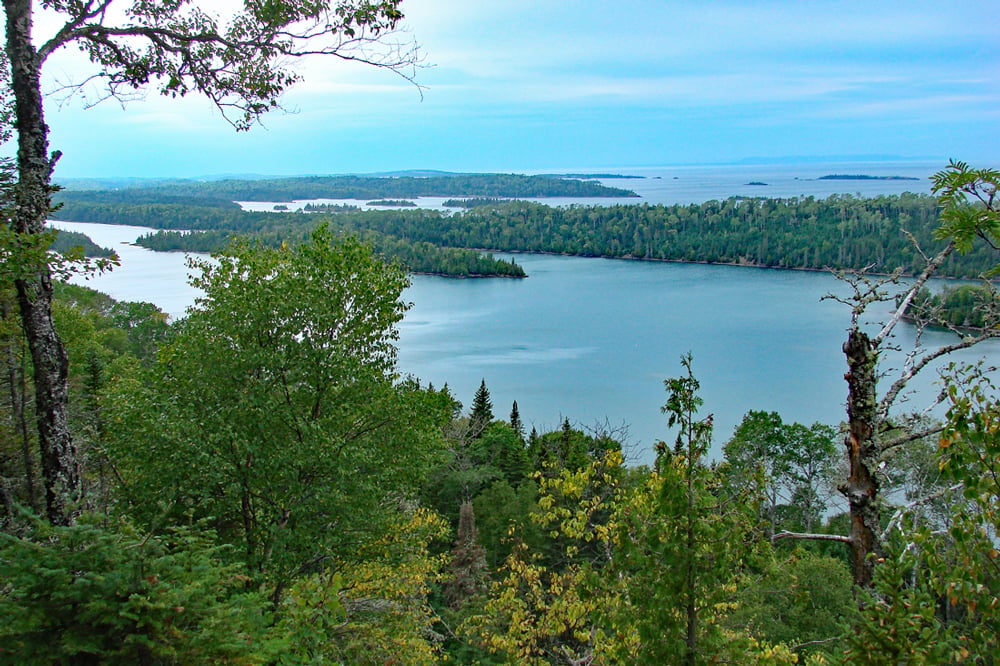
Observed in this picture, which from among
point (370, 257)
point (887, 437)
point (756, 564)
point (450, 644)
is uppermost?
point (370, 257)

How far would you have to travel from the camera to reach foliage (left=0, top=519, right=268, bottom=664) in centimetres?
253

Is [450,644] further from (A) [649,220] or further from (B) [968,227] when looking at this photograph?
(A) [649,220]

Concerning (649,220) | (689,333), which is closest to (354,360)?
(689,333)

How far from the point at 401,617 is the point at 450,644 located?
24.0ft

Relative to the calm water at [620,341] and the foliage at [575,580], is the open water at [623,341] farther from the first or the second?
the foliage at [575,580]

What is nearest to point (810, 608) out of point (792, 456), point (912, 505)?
point (912, 505)

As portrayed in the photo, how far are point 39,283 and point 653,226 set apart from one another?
339ft

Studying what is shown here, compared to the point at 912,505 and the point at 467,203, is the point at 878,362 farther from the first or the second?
the point at 467,203

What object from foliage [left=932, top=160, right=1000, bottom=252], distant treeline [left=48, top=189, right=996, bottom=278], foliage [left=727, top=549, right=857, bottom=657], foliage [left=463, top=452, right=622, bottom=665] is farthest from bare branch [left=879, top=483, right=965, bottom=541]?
distant treeline [left=48, top=189, right=996, bottom=278]

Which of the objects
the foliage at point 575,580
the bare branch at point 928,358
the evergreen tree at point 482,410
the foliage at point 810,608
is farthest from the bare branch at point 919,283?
the evergreen tree at point 482,410

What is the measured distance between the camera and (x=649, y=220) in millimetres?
103312

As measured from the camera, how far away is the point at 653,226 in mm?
102875

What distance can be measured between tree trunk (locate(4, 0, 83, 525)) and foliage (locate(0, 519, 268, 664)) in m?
1.14

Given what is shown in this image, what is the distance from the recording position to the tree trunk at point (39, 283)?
3.76 meters
